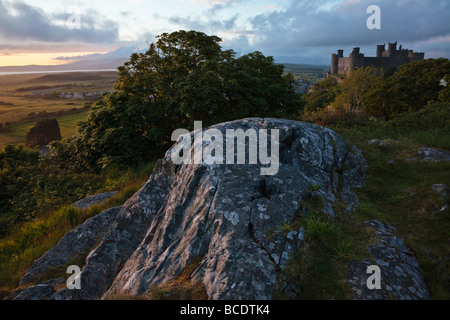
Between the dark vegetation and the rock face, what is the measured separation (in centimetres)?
35

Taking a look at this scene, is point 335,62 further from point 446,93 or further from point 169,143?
point 169,143

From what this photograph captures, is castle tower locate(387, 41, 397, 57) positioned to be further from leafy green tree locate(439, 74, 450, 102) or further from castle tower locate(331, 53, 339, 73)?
leafy green tree locate(439, 74, 450, 102)

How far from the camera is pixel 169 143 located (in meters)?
14.4

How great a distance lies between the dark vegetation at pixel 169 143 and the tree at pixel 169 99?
0.19 feet

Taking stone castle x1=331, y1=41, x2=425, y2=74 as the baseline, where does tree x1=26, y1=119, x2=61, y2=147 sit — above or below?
below

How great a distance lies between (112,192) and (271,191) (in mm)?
7096

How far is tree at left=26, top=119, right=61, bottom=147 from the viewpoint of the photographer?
2369 cm

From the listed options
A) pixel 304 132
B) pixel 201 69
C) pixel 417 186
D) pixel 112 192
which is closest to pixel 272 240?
pixel 304 132

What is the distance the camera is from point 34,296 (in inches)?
195

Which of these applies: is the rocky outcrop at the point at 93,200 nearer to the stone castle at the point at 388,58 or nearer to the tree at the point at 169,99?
the tree at the point at 169,99

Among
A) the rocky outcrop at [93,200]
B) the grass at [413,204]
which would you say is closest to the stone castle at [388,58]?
the grass at [413,204]

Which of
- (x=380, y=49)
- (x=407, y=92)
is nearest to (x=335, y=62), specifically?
(x=380, y=49)

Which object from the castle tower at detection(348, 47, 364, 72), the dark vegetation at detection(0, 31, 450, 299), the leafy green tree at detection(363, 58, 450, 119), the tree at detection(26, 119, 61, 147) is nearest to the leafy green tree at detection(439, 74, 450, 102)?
the leafy green tree at detection(363, 58, 450, 119)

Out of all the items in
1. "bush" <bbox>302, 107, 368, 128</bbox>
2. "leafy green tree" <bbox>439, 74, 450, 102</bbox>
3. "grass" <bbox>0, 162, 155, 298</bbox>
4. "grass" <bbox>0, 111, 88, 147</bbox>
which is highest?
"leafy green tree" <bbox>439, 74, 450, 102</bbox>
